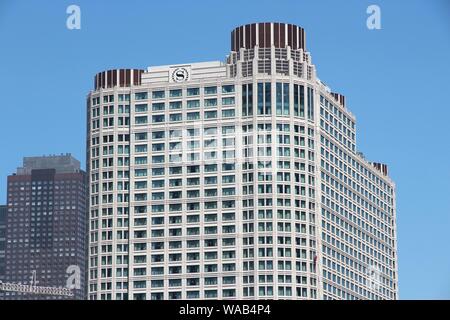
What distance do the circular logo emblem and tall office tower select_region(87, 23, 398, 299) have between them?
21cm

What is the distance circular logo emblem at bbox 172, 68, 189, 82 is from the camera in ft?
555

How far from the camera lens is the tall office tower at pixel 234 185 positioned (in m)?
164

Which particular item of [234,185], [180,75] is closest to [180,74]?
[180,75]

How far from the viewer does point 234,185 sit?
166m

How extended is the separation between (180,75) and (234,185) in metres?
20.0

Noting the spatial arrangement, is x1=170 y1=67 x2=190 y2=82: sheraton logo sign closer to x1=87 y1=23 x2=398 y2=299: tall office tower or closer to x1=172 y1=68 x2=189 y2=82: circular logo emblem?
x1=172 y1=68 x2=189 y2=82: circular logo emblem

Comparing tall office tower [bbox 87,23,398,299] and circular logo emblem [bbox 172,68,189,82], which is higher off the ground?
circular logo emblem [bbox 172,68,189,82]

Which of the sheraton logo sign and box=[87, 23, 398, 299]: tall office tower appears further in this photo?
the sheraton logo sign

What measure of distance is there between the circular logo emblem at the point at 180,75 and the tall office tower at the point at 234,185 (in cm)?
21

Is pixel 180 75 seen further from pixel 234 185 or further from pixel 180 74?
pixel 234 185

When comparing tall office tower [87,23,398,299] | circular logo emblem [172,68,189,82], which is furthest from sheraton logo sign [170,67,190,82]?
tall office tower [87,23,398,299]

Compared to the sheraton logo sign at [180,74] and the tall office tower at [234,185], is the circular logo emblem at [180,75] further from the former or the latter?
the tall office tower at [234,185]
